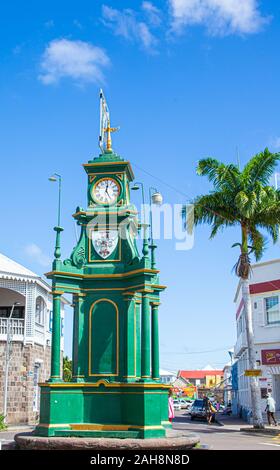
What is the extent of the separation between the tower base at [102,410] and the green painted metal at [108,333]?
22 millimetres

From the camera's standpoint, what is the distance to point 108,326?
14.7 m

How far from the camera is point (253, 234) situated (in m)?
25.6

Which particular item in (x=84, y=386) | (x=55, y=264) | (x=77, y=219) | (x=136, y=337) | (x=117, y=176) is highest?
(x=117, y=176)

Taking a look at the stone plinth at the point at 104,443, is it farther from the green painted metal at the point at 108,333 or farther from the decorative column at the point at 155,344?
the decorative column at the point at 155,344

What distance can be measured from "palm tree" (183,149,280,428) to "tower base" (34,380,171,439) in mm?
11343

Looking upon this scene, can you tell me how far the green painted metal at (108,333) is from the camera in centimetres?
1353

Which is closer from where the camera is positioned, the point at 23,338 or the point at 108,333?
the point at 108,333

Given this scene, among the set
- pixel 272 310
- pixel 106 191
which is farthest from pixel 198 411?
pixel 106 191

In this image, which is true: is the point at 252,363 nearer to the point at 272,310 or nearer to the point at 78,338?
the point at 272,310

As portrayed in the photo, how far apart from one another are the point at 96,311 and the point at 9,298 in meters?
19.7

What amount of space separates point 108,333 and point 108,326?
18 centimetres

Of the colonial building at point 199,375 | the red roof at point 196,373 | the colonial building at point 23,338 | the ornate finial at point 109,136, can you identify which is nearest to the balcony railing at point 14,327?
the colonial building at point 23,338
